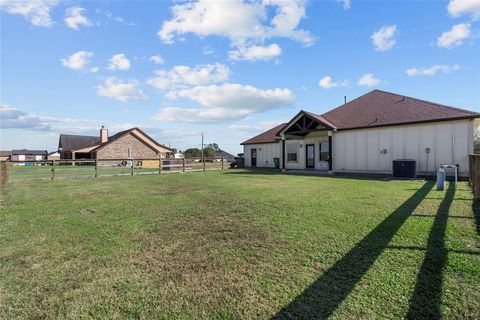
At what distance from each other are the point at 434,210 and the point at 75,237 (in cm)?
718

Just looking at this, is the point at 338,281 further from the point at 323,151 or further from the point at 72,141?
the point at 72,141

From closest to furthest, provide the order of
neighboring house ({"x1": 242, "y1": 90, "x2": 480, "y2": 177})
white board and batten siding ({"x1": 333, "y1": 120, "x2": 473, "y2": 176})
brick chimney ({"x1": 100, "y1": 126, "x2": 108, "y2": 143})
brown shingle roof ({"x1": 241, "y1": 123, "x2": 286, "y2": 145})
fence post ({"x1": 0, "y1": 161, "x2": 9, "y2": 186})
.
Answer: fence post ({"x1": 0, "y1": 161, "x2": 9, "y2": 186}), white board and batten siding ({"x1": 333, "y1": 120, "x2": 473, "y2": 176}), neighboring house ({"x1": 242, "y1": 90, "x2": 480, "y2": 177}), brown shingle roof ({"x1": 241, "y1": 123, "x2": 286, "y2": 145}), brick chimney ({"x1": 100, "y1": 126, "x2": 108, "y2": 143})

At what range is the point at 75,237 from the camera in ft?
15.1

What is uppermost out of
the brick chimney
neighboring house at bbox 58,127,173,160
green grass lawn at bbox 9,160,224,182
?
the brick chimney

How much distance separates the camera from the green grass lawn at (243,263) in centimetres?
257

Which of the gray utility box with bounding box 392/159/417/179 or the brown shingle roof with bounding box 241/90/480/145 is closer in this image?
the gray utility box with bounding box 392/159/417/179

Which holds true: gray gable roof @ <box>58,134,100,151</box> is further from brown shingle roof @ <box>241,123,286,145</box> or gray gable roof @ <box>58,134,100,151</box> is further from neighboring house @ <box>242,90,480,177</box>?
neighboring house @ <box>242,90,480,177</box>

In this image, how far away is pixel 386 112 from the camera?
16.4 m

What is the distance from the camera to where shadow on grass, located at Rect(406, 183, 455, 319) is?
8.02ft

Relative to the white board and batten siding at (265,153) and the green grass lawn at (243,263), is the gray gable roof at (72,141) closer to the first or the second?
the white board and batten siding at (265,153)

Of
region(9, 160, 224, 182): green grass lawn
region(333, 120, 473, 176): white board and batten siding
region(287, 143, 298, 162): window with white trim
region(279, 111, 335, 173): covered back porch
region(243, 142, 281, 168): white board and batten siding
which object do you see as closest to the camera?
region(333, 120, 473, 176): white board and batten siding

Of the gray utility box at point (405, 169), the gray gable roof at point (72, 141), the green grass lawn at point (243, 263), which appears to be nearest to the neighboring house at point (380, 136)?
the gray utility box at point (405, 169)

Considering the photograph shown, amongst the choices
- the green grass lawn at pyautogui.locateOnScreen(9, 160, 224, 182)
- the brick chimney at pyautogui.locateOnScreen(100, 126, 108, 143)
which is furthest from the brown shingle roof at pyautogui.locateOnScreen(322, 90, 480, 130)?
the brick chimney at pyautogui.locateOnScreen(100, 126, 108, 143)

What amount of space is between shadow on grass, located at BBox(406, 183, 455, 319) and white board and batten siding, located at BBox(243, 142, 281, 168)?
2000cm
